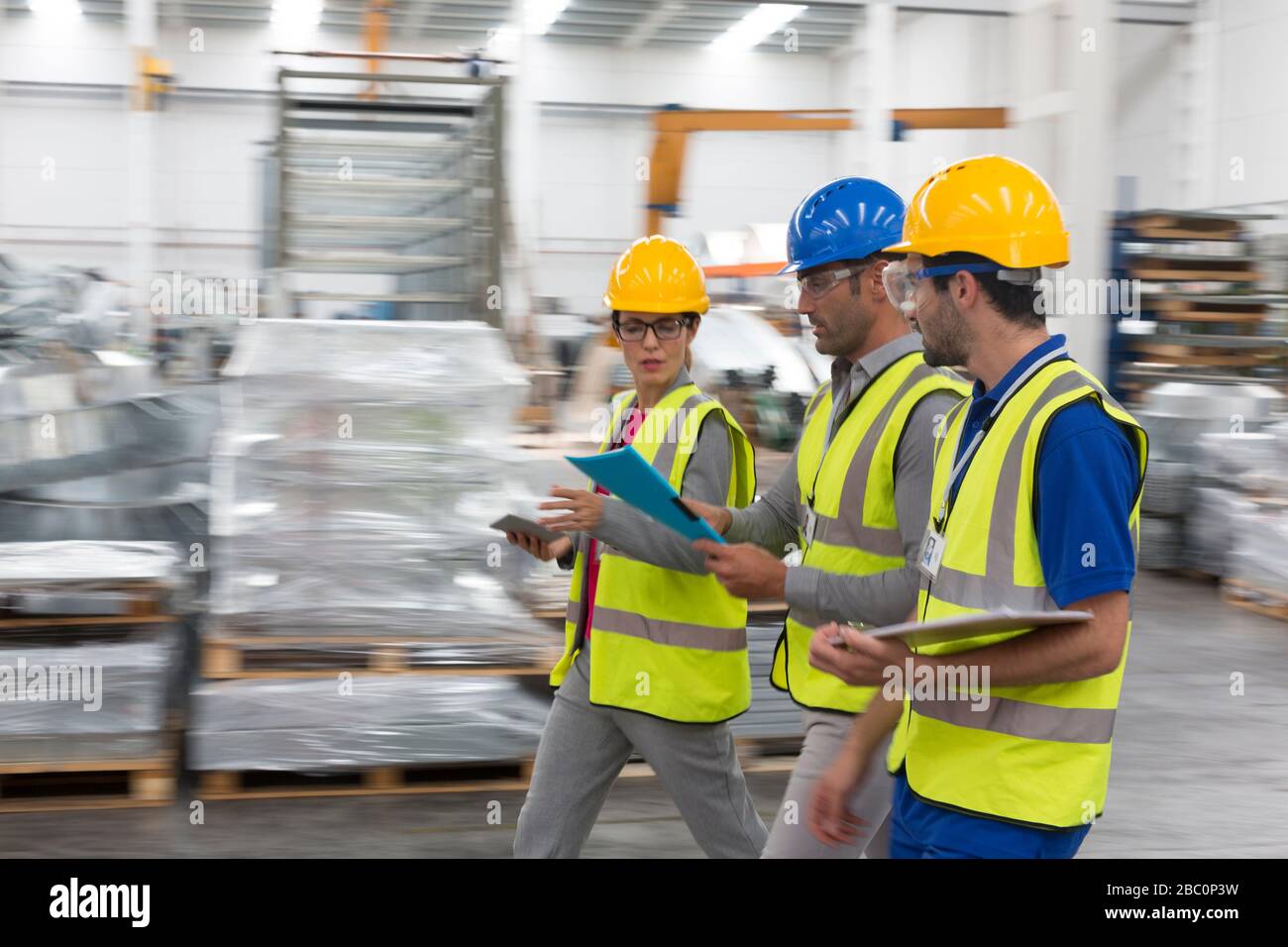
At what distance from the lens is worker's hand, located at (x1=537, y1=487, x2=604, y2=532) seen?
2697mm

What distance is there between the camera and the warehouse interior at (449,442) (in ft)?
15.0

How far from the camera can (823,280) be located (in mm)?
2541

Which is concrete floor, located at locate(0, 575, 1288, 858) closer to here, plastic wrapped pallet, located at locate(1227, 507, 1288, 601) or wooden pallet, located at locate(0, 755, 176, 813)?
wooden pallet, located at locate(0, 755, 176, 813)

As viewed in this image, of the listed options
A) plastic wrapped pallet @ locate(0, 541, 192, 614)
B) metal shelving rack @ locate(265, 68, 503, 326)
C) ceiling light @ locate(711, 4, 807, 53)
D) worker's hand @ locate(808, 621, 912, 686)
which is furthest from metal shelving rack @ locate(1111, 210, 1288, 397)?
ceiling light @ locate(711, 4, 807, 53)

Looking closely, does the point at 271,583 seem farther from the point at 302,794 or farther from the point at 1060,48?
the point at 1060,48

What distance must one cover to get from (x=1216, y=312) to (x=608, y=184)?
1424 centimetres

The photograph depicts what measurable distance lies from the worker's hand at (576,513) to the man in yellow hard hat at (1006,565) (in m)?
0.88

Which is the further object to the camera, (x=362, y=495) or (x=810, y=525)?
(x=362, y=495)

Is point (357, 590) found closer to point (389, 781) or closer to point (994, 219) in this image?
point (389, 781)

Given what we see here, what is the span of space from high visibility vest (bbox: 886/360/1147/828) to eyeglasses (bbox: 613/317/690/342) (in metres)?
1.22

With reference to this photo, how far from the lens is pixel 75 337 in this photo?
11.2 m

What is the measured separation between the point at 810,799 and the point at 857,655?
0.64 meters

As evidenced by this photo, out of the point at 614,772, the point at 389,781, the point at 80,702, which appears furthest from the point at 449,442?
the point at 614,772

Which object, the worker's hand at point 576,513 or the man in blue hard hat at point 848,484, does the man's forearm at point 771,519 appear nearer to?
the man in blue hard hat at point 848,484
